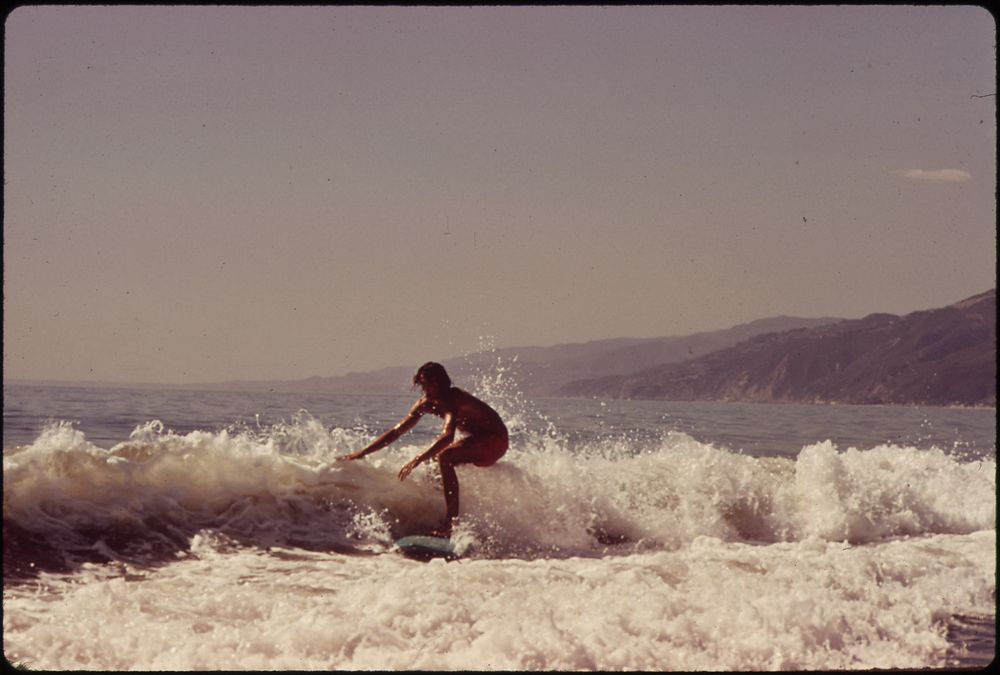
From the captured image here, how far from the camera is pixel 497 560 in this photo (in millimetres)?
9016

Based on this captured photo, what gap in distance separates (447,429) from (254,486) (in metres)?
2.20

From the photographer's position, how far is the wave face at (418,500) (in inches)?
348

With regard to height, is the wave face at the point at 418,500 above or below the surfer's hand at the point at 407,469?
below

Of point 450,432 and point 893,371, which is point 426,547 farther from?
point 893,371

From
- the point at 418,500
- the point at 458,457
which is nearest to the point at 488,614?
the point at 458,457

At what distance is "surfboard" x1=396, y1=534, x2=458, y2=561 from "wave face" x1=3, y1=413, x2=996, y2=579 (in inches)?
12.7

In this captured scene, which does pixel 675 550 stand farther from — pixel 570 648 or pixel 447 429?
pixel 570 648

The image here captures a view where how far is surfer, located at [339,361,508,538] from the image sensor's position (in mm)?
9664

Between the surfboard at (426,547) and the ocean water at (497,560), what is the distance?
17 cm

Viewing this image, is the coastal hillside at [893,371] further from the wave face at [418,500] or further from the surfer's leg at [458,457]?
the surfer's leg at [458,457]

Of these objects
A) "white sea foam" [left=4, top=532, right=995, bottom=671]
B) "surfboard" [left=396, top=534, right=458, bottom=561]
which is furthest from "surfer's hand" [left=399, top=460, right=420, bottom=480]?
"white sea foam" [left=4, top=532, right=995, bottom=671]

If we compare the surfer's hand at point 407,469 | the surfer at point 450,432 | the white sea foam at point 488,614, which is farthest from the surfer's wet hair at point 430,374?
the white sea foam at point 488,614

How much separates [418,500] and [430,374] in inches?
67.5

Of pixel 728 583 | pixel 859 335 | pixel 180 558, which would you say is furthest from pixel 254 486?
pixel 859 335
